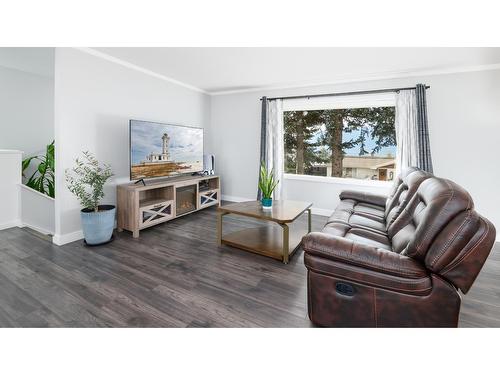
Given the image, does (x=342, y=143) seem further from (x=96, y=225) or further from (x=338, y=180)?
(x=96, y=225)

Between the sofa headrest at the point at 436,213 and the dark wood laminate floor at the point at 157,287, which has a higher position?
the sofa headrest at the point at 436,213

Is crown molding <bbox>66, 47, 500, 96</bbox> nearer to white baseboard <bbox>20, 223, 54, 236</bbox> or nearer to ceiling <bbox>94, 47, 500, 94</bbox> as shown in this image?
ceiling <bbox>94, 47, 500, 94</bbox>

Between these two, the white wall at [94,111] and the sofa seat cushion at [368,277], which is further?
the white wall at [94,111]

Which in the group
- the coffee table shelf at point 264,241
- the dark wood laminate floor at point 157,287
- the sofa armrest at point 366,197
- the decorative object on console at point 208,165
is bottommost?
the dark wood laminate floor at point 157,287

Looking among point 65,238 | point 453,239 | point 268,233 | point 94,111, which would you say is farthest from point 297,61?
point 65,238

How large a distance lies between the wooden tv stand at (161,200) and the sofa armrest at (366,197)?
2365 millimetres

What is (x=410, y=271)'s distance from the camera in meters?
1.35

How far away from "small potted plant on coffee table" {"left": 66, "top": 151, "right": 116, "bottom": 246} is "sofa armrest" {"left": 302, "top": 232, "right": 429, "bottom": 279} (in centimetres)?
244

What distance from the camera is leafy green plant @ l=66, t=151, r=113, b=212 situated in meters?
2.87

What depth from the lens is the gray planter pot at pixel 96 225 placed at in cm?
282

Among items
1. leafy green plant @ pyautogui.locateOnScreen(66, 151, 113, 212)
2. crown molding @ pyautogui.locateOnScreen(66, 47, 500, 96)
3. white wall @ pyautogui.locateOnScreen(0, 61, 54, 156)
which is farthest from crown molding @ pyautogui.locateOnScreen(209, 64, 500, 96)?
white wall @ pyautogui.locateOnScreen(0, 61, 54, 156)

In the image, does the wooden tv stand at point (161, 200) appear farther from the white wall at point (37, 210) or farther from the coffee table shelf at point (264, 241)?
the coffee table shelf at point (264, 241)

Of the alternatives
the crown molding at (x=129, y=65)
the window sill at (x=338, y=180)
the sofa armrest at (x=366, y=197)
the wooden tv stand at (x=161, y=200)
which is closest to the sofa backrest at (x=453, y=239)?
the sofa armrest at (x=366, y=197)
